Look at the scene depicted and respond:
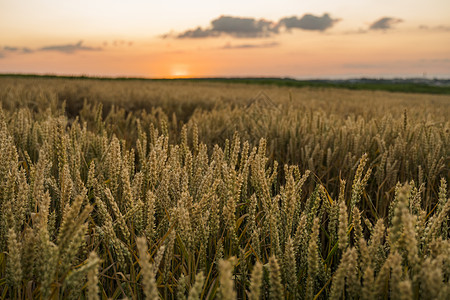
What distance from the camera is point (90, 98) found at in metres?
6.73

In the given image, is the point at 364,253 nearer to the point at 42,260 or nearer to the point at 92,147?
the point at 42,260

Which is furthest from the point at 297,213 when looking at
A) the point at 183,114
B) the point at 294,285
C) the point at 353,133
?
the point at 183,114

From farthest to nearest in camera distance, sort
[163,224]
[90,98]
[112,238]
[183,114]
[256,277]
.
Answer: [90,98] → [183,114] → [163,224] → [112,238] → [256,277]

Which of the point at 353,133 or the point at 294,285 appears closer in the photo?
the point at 294,285

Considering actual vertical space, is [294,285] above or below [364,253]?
below

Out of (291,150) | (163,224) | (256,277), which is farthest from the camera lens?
(291,150)

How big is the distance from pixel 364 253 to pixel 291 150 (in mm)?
1697

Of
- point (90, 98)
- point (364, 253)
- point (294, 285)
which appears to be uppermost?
point (90, 98)

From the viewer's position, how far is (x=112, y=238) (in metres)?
0.91

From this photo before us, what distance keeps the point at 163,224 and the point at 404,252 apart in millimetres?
743

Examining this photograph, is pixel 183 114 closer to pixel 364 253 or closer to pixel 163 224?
pixel 163 224

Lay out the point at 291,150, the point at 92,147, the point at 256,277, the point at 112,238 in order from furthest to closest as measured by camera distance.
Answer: the point at 291,150, the point at 92,147, the point at 112,238, the point at 256,277

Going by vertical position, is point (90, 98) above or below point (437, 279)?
above

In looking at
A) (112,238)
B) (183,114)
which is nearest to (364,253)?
(112,238)
